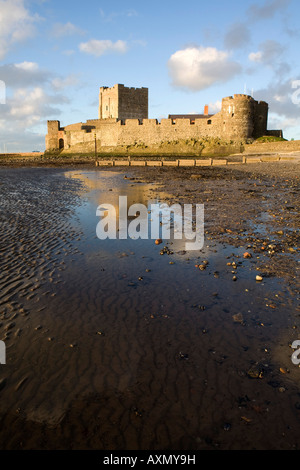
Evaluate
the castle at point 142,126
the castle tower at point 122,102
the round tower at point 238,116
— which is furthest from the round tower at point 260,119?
the castle tower at point 122,102

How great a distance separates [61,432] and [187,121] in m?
59.2

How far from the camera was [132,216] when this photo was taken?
1181 cm

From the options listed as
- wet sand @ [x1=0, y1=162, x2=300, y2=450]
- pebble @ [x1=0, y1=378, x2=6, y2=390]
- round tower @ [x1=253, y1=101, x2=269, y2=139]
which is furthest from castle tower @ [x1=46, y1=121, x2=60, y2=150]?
pebble @ [x1=0, y1=378, x2=6, y2=390]

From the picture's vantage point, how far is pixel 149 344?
4055mm

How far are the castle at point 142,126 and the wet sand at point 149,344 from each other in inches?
1899

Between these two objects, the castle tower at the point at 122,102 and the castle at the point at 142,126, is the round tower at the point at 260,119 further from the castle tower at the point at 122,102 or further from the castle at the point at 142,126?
the castle tower at the point at 122,102

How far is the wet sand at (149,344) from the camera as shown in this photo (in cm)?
282

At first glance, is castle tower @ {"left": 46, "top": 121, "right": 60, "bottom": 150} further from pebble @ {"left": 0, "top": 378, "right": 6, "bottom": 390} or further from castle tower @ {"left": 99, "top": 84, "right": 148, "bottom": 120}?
pebble @ {"left": 0, "top": 378, "right": 6, "bottom": 390}

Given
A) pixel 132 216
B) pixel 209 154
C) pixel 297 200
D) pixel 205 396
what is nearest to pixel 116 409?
pixel 205 396

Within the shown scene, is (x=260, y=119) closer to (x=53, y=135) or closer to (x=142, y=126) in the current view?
(x=142, y=126)

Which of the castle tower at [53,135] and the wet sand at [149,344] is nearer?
the wet sand at [149,344]

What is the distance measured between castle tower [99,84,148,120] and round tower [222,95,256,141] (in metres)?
24.8

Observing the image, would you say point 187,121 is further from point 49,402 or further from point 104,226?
point 49,402

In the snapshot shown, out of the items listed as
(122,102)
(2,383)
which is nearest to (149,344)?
(2,383)
